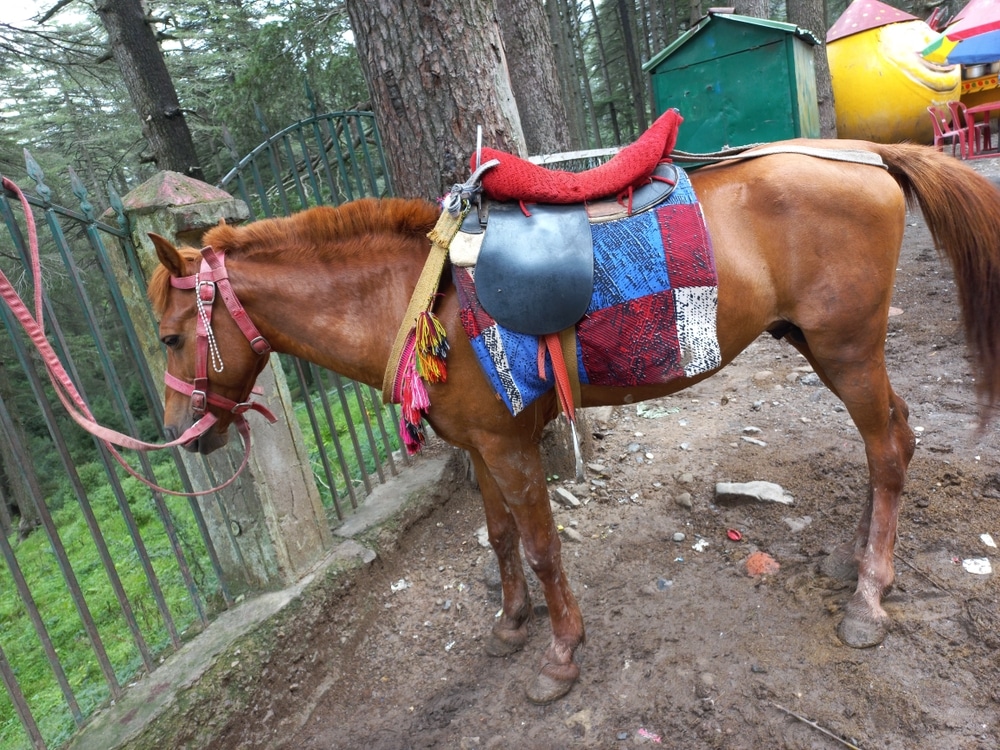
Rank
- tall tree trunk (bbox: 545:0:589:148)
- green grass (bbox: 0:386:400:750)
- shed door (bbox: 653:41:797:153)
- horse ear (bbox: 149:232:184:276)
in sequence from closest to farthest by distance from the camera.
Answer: horse ear (bbox: 149:232:184:276), green grass (bbox: 0:386:400:750), shed door (bbox: 653:41:797:153), tall tree trunk (bbox: 545:0:589:148)

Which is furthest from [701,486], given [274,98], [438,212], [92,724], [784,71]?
[274,98]

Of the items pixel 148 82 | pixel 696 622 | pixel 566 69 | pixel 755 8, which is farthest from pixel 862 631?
pixel 566 69

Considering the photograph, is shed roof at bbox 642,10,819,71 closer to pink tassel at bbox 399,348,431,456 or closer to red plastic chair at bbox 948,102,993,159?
red plastic chair at bbox 948,102,993,159

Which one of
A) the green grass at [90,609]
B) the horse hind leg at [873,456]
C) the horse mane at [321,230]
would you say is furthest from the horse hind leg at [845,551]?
the green grass at [90,609]

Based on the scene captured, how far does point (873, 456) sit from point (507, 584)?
1.69 meters

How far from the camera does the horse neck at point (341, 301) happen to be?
2.19 metres

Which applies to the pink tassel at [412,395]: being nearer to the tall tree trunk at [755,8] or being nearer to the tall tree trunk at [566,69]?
the tall tree trunk at [755,8]

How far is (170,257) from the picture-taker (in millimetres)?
1994

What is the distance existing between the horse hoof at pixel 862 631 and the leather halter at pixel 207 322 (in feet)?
8.19

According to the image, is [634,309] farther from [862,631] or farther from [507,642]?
[507,642]

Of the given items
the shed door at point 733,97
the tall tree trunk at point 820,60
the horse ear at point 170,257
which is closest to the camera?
the horse ear at point 170,257

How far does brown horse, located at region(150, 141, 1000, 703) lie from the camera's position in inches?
85.2

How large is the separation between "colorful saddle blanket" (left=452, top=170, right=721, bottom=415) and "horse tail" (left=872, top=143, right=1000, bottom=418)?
39.4 inches

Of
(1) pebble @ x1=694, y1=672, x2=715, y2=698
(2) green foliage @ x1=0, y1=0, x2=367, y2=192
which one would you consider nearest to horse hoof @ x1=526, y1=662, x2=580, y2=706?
(1) pebble @ x1=694, y1=672, x2=715, y2=698
